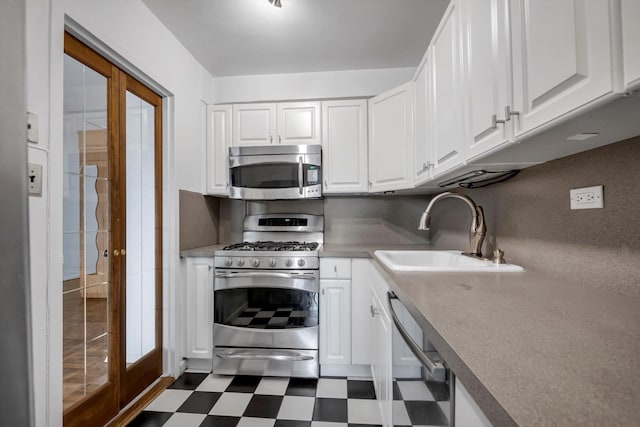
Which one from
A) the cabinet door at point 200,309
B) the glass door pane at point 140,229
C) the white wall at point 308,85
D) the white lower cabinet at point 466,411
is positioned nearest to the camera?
the white lower cabinet at point 466,411

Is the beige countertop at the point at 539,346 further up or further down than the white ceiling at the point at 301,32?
further down

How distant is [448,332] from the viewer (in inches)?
24.2

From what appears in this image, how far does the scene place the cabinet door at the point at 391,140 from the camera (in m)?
2.00

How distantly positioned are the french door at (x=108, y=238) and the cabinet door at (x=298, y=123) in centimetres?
91

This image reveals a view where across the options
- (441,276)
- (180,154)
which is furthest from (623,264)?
(180,154)

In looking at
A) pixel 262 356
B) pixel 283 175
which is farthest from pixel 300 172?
pixel 262 356

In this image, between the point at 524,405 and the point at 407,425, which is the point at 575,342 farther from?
the point at 407,425

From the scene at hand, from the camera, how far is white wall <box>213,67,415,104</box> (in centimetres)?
247

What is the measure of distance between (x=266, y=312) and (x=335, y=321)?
0.49m

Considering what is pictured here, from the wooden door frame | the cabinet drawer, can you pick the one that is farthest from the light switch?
the cabinet drawer

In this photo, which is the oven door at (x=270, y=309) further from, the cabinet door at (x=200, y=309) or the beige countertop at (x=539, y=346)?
the beige countertop at (x=539, y=346)

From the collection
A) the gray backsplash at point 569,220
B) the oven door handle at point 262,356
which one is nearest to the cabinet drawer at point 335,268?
the oven door handle at point 262,356

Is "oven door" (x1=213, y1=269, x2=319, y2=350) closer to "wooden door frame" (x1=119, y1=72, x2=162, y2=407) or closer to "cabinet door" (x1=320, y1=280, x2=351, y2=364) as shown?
"cabinet door" (x1=320, y1=280, x2=351, y2=364)

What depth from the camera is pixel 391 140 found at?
2.13 m
